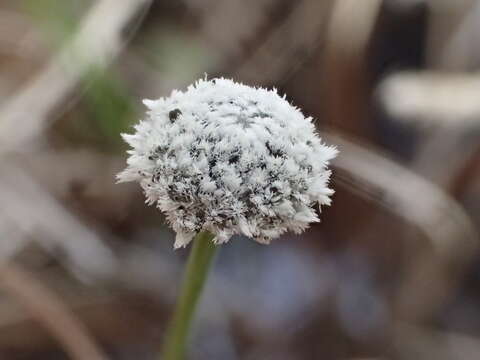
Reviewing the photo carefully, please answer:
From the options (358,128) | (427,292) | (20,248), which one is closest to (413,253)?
(427,292)

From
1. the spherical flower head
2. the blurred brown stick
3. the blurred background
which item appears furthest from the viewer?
the blurred background

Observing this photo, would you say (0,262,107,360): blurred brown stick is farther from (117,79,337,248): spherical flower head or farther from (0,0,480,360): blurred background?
(117,79,337,248): spherical flower head

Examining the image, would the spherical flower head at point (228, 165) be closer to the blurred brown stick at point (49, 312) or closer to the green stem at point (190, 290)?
the green stem at point (190, 290)

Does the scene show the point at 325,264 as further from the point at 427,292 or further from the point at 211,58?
the point at 211,58

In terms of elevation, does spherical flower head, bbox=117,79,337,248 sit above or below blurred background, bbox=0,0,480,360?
below

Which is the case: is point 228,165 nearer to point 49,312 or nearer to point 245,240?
point 49,312

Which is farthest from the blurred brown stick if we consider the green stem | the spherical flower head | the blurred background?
the spherical flower head

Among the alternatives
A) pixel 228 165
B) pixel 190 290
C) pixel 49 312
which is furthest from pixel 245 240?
pixel 228 165
